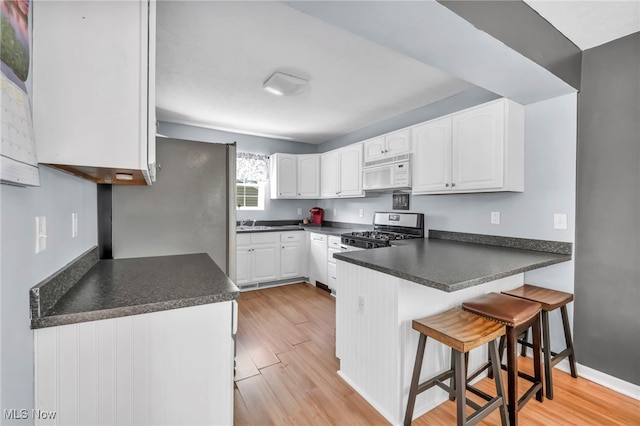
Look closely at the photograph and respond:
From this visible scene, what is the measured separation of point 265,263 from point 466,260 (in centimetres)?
293

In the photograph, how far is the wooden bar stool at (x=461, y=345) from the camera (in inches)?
53.4

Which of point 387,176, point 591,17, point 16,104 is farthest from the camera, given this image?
point 387,176

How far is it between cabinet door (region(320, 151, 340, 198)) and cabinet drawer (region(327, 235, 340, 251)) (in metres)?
0.73

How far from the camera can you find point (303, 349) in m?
2.44

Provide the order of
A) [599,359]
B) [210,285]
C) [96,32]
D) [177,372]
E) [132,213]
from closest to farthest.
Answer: [96,32]
[177,372]
[210,285]
[132,213]
[599,359]

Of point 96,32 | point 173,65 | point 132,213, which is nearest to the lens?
point 96,32

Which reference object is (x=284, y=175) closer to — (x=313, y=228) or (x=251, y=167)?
(x=251, y=167)

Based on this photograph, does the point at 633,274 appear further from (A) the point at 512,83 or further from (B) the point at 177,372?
(B) the point at 177,372

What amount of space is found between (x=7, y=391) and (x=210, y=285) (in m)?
0.62

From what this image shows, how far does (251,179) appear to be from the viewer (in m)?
4.77

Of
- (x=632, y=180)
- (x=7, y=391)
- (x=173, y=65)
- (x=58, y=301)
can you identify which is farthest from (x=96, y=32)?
(x=632, y=180)

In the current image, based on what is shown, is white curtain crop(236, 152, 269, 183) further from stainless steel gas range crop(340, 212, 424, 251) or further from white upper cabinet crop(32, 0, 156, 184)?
white upper cabinet crop(32, 0, 156, 184)

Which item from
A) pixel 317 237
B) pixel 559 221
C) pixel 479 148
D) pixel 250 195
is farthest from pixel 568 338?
pixel 250 195

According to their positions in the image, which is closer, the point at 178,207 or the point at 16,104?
the point at 16,104
